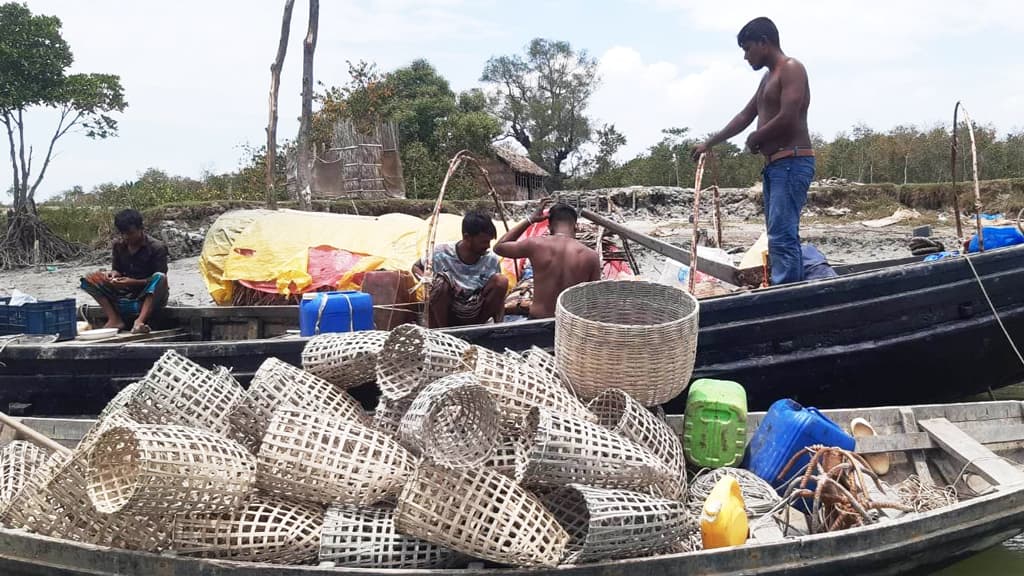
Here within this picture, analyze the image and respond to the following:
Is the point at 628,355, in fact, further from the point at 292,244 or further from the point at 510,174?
the point at 510,174

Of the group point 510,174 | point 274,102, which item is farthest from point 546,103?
point 274,102

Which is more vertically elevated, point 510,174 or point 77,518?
point 510,174

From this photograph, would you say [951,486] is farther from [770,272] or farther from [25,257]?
[25,257]

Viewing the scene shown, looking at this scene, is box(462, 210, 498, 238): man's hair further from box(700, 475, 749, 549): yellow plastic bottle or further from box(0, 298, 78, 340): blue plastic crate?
box(0, 298, 78, 340): blue plastic crate

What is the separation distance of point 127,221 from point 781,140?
461cm

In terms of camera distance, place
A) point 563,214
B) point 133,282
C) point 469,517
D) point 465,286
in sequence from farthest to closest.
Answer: point 133,282, point 465,286, point 563,214, point 469,517

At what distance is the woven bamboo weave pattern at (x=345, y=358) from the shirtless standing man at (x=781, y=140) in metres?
2.79

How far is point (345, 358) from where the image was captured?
316cm

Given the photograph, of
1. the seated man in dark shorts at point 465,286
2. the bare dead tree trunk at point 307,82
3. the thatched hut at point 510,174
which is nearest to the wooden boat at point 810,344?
the seated man in dark shorts at point 465,286

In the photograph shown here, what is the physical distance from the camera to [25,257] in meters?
16.5

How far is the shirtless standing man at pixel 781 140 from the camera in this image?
14.8ft

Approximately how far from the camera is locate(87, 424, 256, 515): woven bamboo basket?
2398mm

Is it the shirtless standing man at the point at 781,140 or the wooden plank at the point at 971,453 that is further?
the shirtless standing man at the point at 781,140

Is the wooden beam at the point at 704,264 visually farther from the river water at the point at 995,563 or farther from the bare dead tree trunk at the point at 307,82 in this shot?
the bare dead tree trunk at the point at 307,82
